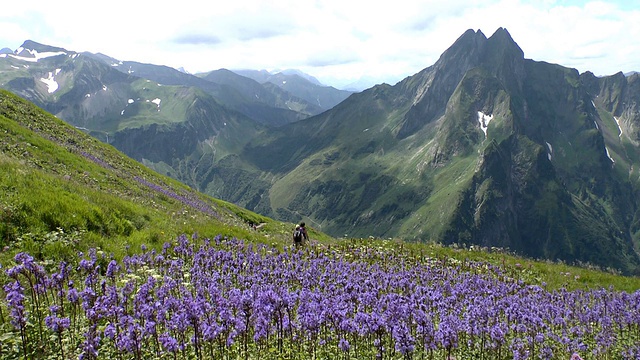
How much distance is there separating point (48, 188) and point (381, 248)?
19.0 meters

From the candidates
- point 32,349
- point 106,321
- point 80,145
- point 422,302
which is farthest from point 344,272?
point 80,145

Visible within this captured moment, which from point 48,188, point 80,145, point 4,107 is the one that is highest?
point 4,107

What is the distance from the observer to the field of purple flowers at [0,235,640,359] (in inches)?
326

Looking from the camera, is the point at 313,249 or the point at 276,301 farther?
the point at 313,249

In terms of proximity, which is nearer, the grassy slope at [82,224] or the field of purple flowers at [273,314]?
the field of purple flowers at [273,314]

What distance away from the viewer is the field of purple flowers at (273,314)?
8.28 m

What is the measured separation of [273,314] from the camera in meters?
9.24

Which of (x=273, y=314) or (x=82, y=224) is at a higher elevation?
(x=82, y=224)

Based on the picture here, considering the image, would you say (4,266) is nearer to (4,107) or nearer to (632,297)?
(632,297)

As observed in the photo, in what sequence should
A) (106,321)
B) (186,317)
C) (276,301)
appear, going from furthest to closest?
(106,321)
(276,301)
(186,317)

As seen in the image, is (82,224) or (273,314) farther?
(82,224)

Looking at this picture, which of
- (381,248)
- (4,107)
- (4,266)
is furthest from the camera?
(4,107)

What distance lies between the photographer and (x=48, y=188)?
17.3 meters

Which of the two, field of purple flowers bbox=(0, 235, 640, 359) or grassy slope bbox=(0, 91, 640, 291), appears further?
grassy slope bbox=(0, 91, 640, 291)
